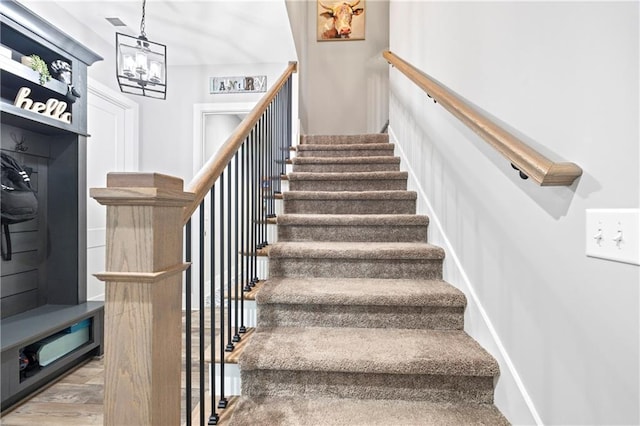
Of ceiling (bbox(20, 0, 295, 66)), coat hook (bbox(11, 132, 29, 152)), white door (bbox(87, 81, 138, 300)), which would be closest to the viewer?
coat hook (bbox(11, 132, 29, 152))

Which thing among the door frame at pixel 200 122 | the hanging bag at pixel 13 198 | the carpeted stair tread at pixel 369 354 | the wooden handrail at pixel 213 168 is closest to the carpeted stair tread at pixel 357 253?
the carpeted stair tread at pixel 369 354

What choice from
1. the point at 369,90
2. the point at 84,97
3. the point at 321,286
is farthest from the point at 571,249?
the point at 369,90

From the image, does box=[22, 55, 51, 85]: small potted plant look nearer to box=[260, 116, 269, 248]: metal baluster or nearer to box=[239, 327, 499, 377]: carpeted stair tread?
box=[260, 116, 269, 248]: metal baluster

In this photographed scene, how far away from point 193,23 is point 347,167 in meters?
1.78

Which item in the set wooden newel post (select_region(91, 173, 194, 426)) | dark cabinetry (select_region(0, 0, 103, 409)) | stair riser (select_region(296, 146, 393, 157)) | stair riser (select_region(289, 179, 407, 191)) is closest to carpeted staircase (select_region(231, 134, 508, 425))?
stair riser (select_region(289, 179, 407, 191))

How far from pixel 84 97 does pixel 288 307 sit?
8.11 feet

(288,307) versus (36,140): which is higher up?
(36,140)

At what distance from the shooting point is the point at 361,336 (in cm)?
152

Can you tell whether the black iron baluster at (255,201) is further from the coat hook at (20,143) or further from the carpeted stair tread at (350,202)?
the coat hook at (20,143)

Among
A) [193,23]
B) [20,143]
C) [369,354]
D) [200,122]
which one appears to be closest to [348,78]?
[200,122]

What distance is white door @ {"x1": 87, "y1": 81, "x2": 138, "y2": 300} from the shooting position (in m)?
3.12

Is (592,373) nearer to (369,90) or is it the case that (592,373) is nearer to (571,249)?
(571,249)

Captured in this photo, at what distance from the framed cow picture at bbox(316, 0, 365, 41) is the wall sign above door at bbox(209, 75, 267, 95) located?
1.67 meters

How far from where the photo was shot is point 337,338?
1493 mm
